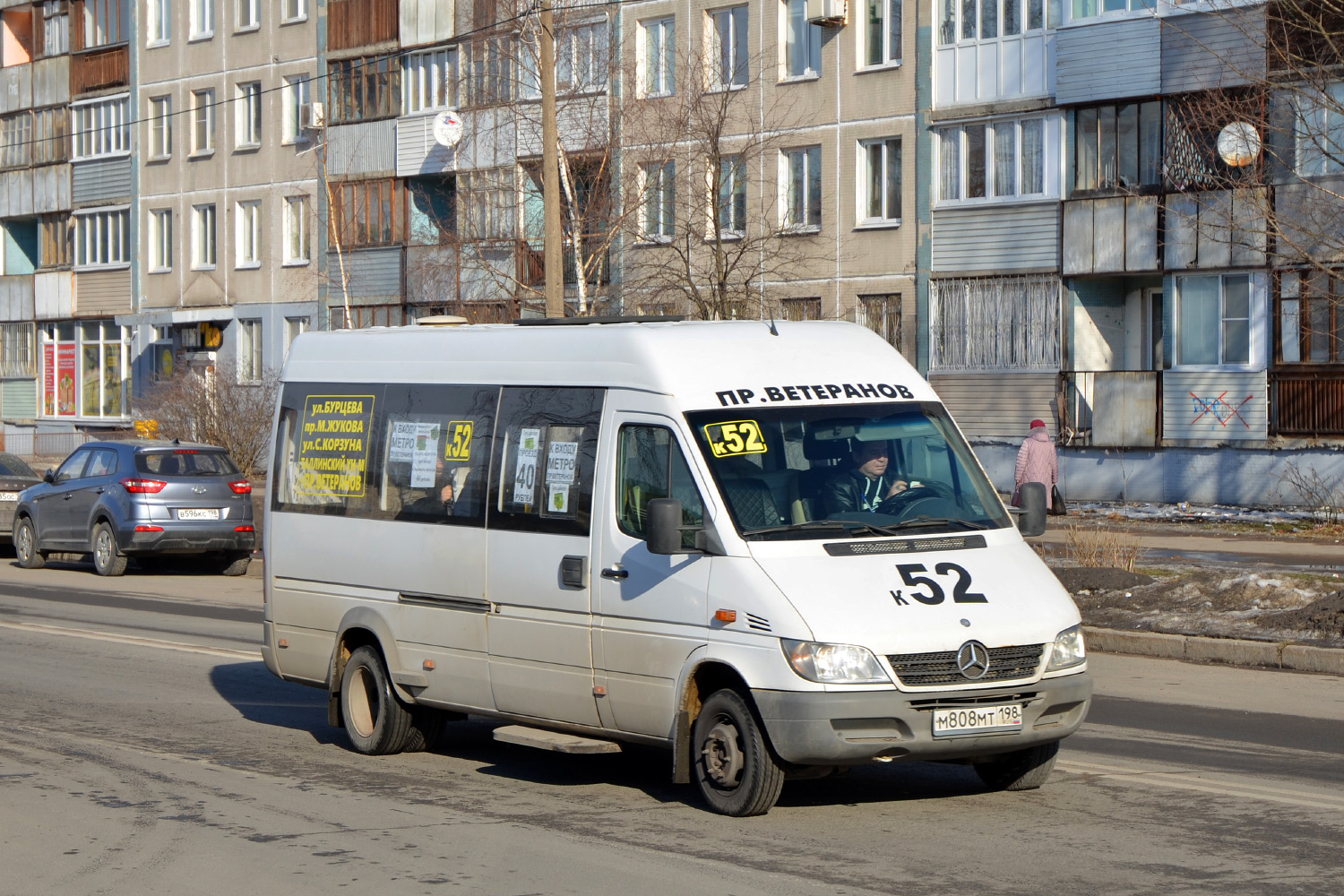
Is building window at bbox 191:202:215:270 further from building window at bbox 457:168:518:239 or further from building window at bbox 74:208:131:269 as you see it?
building window at bbox 457:168:518:239

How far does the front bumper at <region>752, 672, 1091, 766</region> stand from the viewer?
7.36 meters

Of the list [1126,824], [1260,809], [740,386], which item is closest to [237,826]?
[740,386]

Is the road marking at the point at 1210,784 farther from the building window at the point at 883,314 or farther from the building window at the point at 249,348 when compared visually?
the building window at the point at 249,348

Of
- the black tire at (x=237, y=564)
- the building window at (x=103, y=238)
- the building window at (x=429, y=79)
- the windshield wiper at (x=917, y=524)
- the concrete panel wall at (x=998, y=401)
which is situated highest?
the building window at (x=429, y=79)

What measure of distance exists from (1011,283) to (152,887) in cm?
2812

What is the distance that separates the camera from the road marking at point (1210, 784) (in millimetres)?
8117

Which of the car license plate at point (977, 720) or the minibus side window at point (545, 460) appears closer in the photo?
the car license plate at point (977, 720)

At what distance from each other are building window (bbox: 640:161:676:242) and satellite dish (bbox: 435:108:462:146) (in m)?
5.69

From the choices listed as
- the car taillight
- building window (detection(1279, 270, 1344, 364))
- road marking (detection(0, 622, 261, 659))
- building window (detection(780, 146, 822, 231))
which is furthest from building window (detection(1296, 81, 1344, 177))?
road marking (detection(0, 622, 261, 659))

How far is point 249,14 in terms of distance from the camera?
1961 inches

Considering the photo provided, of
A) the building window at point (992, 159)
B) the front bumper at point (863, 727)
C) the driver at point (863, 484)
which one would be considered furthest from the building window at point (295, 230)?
the front bumper at point (863, 727)

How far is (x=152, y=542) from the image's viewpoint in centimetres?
2220

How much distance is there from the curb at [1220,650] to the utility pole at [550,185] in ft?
29.4

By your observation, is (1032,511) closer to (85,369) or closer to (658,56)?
(658,56)
